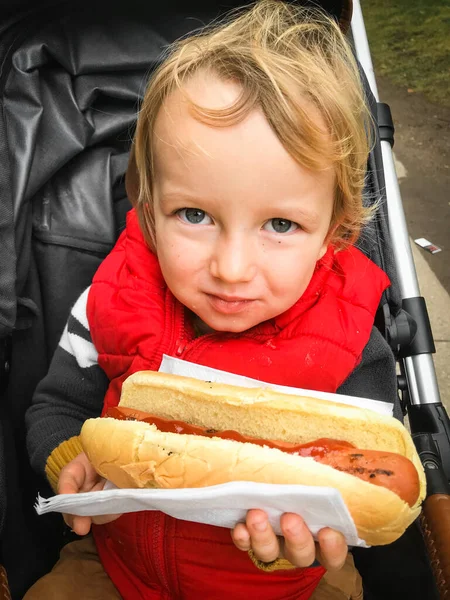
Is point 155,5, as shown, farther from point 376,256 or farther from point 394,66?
point 394,66

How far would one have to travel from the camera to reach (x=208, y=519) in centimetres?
113

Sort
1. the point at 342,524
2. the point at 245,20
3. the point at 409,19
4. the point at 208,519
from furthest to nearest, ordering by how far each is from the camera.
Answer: the point at 409,19, the point at 245,20, the point at 208,519, the point at 342,524

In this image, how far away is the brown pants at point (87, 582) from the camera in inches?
59.4

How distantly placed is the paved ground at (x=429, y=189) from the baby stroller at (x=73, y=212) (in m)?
1.46

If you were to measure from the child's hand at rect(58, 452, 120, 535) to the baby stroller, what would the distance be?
0.27 meters

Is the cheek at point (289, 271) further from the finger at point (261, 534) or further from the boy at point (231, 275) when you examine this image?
the finger at point (261, 534)

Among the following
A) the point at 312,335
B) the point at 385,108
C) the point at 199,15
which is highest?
the point at 199,15

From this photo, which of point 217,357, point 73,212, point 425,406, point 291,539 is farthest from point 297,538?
point 73,212

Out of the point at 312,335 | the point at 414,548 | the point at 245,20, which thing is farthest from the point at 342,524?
the point at 245,20

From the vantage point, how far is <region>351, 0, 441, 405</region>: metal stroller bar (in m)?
1.67

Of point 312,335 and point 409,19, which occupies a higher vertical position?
point 312,335

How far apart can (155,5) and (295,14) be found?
515mm

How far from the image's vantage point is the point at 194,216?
1.25m

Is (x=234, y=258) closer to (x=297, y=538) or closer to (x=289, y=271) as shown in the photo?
(x=289, y=271)
